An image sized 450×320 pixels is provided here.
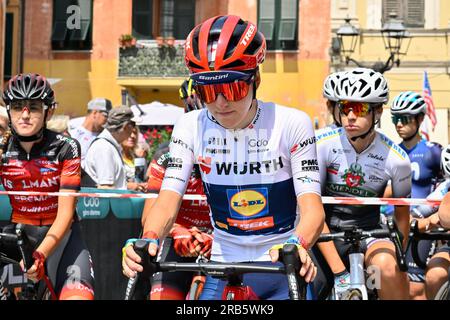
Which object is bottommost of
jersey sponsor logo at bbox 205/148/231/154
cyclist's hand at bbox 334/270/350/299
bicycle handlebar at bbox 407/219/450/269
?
cyclist's hand at bbox 334/270/350/299

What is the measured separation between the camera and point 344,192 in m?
6.47

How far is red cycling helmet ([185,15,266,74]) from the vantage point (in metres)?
4.02

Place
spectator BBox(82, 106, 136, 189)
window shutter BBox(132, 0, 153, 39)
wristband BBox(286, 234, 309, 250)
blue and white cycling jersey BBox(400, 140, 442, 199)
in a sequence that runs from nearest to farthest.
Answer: wristband BBox(286, 234, 309, 250), spectator BBox(82, 106, 136, 189), blue and white cycling jersey BBox(400, 140, 442, 199), window shutter BBox(132, 0, 153, 39)

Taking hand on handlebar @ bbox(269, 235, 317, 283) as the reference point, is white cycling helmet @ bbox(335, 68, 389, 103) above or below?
above

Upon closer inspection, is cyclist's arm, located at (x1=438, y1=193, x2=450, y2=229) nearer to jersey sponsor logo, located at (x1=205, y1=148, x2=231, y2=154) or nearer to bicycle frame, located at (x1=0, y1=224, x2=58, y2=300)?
jersey sponsor logo, located at (x1=205, y1=148, x2=231, y2=154)

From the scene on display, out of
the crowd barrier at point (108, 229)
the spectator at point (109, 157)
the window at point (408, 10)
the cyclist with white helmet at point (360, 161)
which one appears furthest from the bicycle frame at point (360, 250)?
the window at point (408, 10)

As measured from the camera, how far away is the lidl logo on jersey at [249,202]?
4.39 meters

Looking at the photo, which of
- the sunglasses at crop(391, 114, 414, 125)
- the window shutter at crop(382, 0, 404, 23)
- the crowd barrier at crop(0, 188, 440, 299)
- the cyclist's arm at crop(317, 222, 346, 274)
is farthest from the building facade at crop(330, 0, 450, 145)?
the cyclist's arm at crop(317, 222, 346, 274)

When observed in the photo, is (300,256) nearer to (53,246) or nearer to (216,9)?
(53,246)

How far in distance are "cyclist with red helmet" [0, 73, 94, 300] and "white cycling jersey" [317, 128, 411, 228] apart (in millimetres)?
1838

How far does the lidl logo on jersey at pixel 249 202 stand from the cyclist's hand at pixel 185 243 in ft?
3.33

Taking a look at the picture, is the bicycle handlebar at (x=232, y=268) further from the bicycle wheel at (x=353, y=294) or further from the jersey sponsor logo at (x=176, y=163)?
the bicycle wheel at (x=353, y=294)

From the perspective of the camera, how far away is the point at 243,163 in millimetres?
4402

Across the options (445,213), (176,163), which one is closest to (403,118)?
(445,213)
